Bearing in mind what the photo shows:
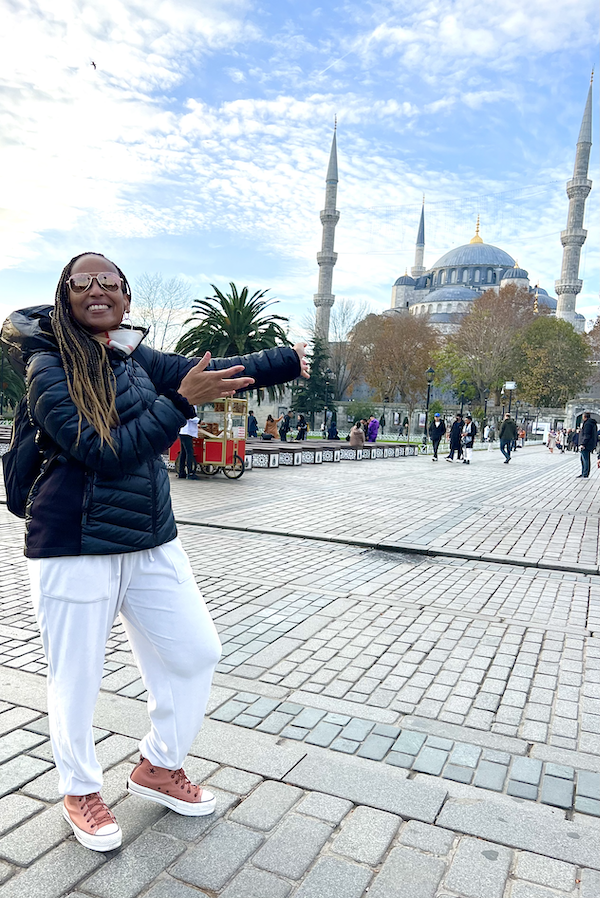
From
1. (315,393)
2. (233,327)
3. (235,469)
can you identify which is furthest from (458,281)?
(235,469)

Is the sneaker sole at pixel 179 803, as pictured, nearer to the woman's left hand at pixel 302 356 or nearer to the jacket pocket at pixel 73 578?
the jacket pocket at pixel 73 578

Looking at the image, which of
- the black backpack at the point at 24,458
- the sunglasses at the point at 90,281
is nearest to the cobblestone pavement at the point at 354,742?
the black backpack at the point at 24,458

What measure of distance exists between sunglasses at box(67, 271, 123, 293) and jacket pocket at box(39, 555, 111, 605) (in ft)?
2.78

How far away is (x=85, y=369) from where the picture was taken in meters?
2.06

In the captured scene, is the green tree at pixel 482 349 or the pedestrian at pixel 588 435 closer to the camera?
the pedestrian at pixel 588 435

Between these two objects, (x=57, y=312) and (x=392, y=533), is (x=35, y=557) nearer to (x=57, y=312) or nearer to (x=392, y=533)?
(x=57, y=312)

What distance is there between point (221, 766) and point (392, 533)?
18.9 ft

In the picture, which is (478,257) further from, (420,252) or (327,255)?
(327,255)

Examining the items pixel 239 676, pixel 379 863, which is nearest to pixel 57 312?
pixel 379 863

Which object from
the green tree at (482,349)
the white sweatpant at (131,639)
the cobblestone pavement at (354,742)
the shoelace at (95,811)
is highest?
the green tree at (482,349)

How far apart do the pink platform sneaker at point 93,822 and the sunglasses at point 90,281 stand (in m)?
1.66

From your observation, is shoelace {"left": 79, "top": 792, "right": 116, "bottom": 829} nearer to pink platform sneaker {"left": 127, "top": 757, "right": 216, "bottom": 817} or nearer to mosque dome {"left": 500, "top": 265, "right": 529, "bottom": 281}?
pink platform sneaker {"left": 127, "top": 757, "right": 216, "bottom": 817}

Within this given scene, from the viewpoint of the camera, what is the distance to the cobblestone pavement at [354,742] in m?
2.18

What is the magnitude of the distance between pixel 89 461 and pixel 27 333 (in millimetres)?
473
